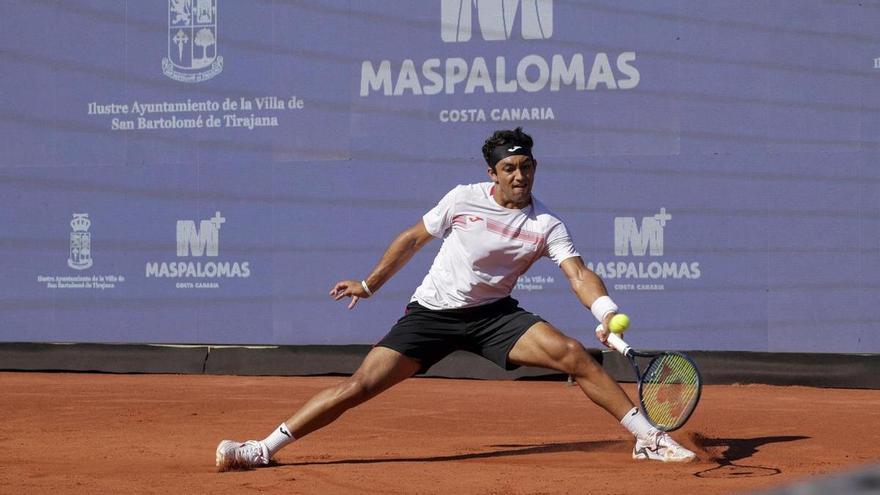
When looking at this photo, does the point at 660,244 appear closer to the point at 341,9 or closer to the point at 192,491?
the point at 341,9

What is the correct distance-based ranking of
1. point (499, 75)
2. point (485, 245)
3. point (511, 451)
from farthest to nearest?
point (499, 75)
point (511, 451)
point (485, 245)

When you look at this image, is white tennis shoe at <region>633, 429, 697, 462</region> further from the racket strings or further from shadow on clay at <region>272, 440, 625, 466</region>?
shadow on clay at <region>272, 440, 625, 466</region>

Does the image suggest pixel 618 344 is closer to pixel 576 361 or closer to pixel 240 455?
pixel 576 361

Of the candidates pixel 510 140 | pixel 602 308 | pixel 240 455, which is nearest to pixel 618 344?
pixel 602 308

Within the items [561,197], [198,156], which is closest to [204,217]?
[198,156]

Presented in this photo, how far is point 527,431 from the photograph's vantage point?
6527mm

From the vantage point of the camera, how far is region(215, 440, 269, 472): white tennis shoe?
4.85m

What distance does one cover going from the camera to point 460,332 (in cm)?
507

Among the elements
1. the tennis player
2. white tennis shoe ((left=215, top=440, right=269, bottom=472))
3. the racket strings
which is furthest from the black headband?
white tennis shoe ((left=215, top=440, right=269, bottom=472))

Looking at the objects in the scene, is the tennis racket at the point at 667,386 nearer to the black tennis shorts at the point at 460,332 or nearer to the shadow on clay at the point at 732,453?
the shadow on clay at the point at 732,453

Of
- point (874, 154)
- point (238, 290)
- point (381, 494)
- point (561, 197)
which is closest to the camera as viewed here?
point (381, 494)

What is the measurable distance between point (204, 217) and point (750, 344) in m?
4.67

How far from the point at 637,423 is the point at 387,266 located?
3.99 ft

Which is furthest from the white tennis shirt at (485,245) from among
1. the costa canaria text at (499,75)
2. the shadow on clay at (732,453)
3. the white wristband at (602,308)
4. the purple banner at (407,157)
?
the costa canaria text at (499,75)
